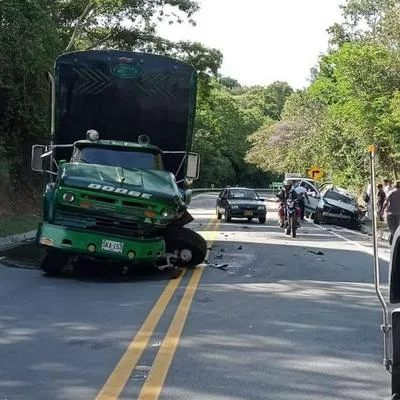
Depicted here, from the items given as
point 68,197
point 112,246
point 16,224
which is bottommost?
point 16,224

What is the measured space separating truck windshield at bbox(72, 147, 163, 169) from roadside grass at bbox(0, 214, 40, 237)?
661 centimetres

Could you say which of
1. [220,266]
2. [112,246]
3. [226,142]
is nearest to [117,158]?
[112,246]

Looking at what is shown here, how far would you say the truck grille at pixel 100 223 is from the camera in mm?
11641

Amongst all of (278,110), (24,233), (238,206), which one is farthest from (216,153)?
(24,233)

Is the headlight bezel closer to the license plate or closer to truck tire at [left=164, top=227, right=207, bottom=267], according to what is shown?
the license plate

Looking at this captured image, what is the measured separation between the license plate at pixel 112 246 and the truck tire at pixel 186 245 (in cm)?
171

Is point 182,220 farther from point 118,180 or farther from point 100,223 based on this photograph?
point 100,223

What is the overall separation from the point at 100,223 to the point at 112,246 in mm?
542

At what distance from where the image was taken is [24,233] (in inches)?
818

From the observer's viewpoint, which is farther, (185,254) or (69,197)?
(185,254)

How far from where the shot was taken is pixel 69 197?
11.6 metres

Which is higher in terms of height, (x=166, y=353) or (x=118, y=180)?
Answer: (x=118, y=180)

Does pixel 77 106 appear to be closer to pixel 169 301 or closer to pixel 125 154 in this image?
pixel 125 154

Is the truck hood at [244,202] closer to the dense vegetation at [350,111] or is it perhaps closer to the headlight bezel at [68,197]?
the dense vegetation at [350,111]
